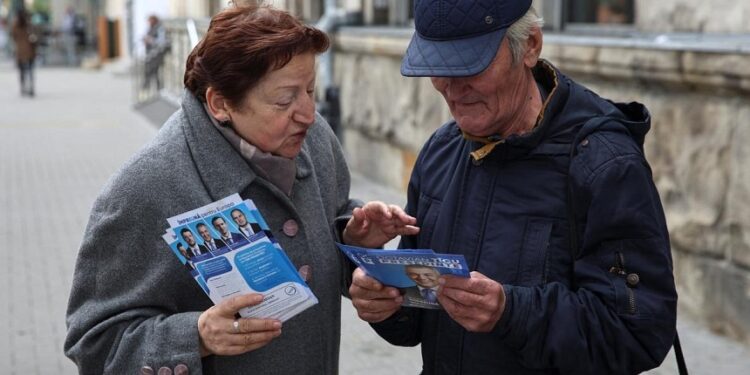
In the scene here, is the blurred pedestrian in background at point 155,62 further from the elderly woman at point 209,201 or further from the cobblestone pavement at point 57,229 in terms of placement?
the elderly woman at point 209,201

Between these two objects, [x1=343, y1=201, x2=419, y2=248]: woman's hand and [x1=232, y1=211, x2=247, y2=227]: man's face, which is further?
[x1=343, y1=201, x2=419, y2=248]: woman's hand

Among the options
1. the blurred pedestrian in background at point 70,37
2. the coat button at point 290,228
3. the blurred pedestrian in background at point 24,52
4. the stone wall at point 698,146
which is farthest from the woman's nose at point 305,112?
the blurred pedestrian in background at point 70,37

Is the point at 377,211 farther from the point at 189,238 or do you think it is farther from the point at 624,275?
the point at 624,275

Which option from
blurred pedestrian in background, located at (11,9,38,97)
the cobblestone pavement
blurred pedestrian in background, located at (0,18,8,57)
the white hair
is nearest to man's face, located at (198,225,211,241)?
the white hair

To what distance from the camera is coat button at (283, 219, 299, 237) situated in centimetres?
246

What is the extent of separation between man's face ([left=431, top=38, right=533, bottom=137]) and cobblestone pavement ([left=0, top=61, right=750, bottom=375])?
295cm

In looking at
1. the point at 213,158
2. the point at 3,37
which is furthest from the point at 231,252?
the point at 3,37

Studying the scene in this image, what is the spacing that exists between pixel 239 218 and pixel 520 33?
661mm

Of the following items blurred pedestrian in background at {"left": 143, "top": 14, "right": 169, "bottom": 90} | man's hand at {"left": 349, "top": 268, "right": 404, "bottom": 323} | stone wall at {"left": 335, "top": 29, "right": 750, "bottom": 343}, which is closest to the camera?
man's hand at {"left": 349, "top": 268, "right": 404, "bottom": 323}

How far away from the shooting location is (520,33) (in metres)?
2.18

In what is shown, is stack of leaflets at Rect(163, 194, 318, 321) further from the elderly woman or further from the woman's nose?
the woman's nose

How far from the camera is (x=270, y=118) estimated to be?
2.36 meters

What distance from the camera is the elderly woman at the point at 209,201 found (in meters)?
2.29

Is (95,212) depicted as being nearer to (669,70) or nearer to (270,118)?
(270,118)
